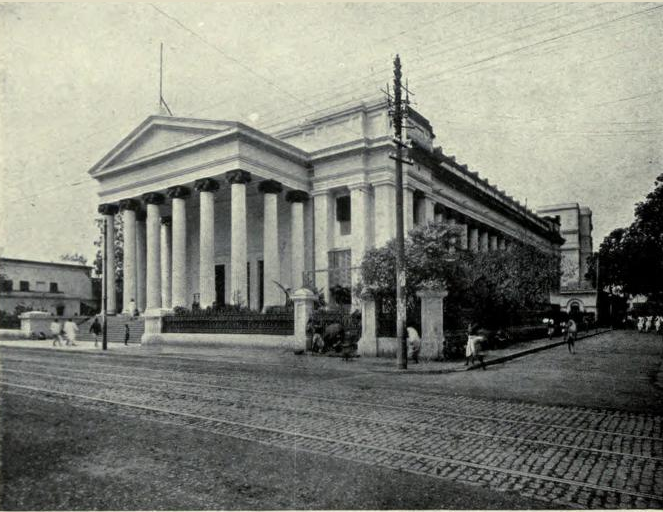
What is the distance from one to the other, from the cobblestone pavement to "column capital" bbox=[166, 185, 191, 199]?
708 inches

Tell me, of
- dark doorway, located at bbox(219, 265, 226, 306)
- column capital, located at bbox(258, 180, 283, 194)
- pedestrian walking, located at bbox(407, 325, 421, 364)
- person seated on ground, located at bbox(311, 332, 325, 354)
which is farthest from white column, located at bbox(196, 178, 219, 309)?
pedestrian walking, located at bbox(407, 325, 421, 364)

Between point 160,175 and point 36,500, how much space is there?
2774 centimetres

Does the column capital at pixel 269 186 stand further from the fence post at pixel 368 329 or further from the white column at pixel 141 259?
the fence post at pixel 368 329

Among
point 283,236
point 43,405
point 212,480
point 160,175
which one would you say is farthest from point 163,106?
point 212,480

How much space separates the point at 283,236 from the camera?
3356cm

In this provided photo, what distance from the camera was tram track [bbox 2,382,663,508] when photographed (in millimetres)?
4484

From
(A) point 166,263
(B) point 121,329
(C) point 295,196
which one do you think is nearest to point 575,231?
(C) point 295,196

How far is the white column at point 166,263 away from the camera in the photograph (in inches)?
1284

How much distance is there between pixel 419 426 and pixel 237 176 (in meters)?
21.2

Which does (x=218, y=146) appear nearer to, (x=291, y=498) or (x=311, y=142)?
(x=311, y=142)

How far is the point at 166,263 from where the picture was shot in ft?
114

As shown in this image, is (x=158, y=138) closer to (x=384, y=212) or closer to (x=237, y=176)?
(x=237, y=176)

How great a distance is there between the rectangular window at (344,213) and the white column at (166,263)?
11.7 metres

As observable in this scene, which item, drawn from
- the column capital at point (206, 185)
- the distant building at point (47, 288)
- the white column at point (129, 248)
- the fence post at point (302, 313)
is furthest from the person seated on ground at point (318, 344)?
the distant building at point (47, 288)
